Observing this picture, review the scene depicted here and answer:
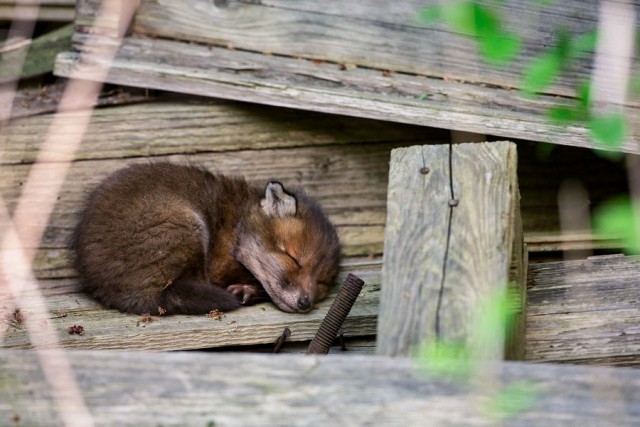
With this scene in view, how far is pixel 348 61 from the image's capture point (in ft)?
19.9

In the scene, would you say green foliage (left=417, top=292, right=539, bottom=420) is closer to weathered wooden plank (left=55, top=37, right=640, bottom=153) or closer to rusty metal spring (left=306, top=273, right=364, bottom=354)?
rusty metal spring (left=306, top=273, right=364, bottom=354)

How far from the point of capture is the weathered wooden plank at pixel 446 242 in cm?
312

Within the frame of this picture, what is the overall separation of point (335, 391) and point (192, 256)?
2.81m

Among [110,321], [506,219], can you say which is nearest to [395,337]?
[506,219]

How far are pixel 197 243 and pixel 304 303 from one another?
2.70ft

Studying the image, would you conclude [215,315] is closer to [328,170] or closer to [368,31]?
[328,170]

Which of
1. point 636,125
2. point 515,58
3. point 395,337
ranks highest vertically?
point 515,58

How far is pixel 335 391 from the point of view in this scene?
9.70 ft

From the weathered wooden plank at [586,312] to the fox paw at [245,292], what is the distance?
1992mm

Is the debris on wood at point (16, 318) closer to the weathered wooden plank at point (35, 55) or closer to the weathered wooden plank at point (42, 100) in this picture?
the weathered wooden plank at point (42, 100)

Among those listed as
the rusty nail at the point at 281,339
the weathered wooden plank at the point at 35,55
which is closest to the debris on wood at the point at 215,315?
the rusty nail at the point at 281,339

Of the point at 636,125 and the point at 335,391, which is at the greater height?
the point at 636,125

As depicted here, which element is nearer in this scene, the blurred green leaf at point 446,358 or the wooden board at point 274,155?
the blurred green leaf at point 446,358

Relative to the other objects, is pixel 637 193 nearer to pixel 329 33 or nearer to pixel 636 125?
pixel 636 125
